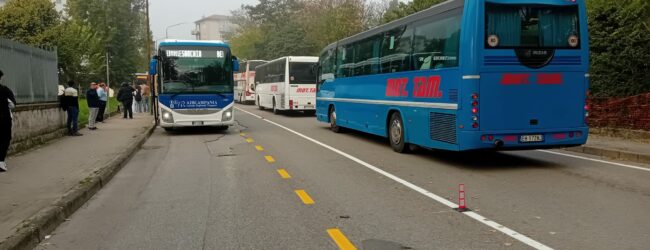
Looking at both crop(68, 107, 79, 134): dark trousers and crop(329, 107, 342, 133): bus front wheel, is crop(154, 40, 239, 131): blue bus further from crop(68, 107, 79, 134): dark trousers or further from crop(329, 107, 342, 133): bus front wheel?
crop(329, 107, 342, 133): bus front wheel

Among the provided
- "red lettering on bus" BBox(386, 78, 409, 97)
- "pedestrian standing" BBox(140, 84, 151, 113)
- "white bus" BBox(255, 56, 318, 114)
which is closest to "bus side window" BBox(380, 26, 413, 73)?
"red lettering on bus" BBox(386, 78, 409, 97)

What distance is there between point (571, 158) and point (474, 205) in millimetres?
5571

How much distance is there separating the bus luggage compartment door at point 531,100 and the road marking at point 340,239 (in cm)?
466

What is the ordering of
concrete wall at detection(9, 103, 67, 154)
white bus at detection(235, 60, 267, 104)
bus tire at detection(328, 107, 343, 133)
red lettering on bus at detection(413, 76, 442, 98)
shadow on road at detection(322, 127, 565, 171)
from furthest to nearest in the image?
white bus at detection(235, 60, 267, 104)
bus tire at detection(328, 107, 343, 133)
concrete wall at detection(9, 103, 67, 154)
red lettering on bus at detection(413, 76, 442, 98)
shadow on road at detection(322, 127, 565, 171)

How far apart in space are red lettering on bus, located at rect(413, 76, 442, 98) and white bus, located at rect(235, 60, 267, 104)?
31532 millimetres

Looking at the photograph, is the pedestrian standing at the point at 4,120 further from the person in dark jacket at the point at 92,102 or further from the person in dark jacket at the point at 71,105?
the person in dark jacket at the point at 92,102

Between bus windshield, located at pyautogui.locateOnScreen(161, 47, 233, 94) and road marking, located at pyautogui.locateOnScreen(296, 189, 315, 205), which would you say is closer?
road marking, located at pyautogui.locateOnScreen(296, 189, 315, 205)

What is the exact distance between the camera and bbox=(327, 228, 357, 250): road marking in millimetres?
5188

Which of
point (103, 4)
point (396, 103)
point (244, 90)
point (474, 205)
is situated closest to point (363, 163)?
point (396, 103)

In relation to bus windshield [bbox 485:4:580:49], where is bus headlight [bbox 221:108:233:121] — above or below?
below

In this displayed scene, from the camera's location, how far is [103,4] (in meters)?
71.1

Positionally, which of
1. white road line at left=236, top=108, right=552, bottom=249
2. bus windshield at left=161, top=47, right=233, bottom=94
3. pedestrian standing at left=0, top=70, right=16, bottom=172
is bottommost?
white road line at left=236, top=108, right=552, bottom=249

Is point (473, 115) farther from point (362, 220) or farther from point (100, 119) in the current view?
point (100, 119)

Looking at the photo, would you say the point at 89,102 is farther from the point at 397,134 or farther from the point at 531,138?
the point at 531,138
